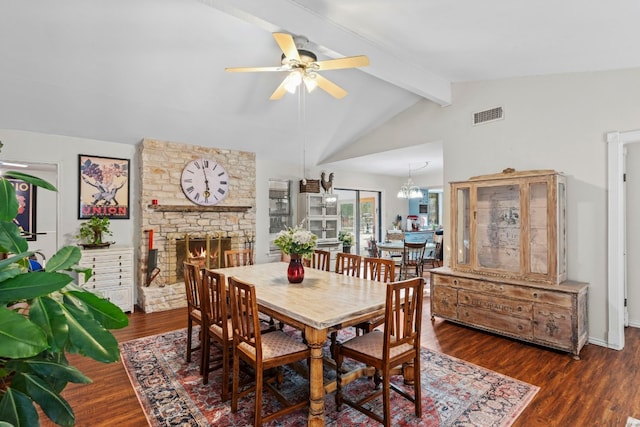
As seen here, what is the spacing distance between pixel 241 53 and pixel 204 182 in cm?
238

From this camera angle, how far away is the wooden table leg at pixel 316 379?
2072mm

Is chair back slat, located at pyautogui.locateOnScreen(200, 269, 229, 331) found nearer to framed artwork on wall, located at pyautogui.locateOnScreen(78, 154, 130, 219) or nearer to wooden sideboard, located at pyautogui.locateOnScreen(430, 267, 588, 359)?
wooden sideboard, located at pyautogui.locateOnScreen(430, 267, 588, 359)

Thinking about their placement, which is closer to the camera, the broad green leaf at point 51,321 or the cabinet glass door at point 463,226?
the broad green leaf at point 51,321

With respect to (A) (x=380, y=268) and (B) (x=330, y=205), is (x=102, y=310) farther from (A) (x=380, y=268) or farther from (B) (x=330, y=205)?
(B) (x=330, y=205)

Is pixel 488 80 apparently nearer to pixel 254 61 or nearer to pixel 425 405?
pixel 254 61

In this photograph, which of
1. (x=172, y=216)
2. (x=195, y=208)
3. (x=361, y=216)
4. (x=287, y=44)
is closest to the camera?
(x=287, y=44)

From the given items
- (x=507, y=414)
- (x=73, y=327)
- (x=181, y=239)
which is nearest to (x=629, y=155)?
(x=507, y=414)

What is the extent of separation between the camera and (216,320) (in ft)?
8.63

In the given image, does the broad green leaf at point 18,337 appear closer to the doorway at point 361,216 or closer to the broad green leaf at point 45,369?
the broad green leaf at point 45,369

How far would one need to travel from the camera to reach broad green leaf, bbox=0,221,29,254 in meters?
0.91

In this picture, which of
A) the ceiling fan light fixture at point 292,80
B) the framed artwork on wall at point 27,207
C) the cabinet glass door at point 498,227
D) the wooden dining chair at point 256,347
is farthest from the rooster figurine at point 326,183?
the framed artwork on wall at point 27,207

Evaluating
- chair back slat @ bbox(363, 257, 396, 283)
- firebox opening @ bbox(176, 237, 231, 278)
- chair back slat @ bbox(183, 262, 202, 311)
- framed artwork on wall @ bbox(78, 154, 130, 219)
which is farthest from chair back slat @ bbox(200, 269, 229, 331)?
framed artwork on wall @ bbox(78, 154, 130, 219)

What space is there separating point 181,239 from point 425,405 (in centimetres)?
420

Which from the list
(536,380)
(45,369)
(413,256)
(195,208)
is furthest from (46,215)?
(536,380)
